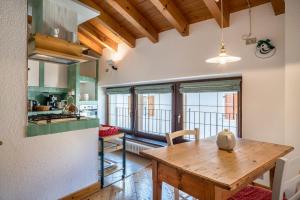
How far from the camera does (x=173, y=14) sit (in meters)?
2.60

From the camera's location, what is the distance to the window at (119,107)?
4.29 m

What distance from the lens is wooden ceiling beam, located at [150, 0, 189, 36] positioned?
2.45 metres

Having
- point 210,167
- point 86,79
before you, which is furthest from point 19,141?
point 86,79

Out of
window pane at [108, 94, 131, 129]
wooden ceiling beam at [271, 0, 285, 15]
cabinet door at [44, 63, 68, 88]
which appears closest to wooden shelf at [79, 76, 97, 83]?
cabinet door at [44, 63, 68, 88]

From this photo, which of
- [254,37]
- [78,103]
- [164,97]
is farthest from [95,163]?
[254,37]

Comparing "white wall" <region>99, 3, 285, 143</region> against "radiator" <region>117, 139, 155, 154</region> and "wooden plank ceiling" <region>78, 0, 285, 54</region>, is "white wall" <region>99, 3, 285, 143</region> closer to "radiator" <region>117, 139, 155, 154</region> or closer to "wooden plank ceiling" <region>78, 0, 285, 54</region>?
"wooden plank ceiling" <region>78, 0, 285, 54</region>

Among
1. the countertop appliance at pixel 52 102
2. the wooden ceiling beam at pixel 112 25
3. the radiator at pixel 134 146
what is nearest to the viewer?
the wooden ceiling beam at pixel 112 25

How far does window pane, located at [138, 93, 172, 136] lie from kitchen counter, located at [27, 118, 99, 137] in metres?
1.62

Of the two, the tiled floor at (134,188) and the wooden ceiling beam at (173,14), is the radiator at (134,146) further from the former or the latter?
the wooden ceiling beam at (173,14)

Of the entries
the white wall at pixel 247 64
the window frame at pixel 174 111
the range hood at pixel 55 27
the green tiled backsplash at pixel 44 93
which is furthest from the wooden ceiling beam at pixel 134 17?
the green tiled backsplash at pixel 44 93

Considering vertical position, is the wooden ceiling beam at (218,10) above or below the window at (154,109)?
above

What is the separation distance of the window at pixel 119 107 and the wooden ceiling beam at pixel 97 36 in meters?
0.98

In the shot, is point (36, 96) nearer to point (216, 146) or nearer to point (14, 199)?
point (14, 199)

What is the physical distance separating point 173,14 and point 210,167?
2134 millimetres
